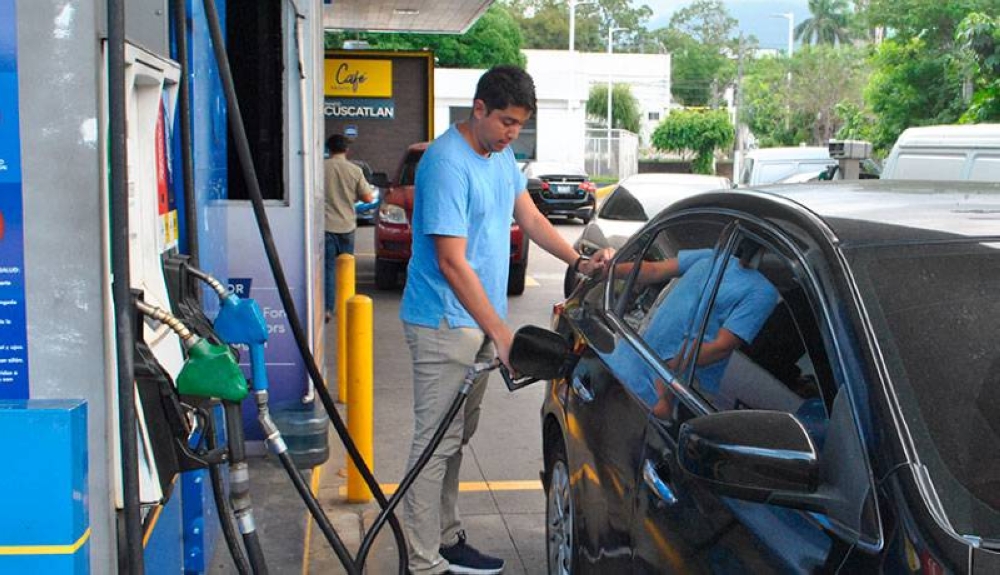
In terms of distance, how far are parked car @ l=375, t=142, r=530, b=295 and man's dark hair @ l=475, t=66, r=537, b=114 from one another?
934 centimetres

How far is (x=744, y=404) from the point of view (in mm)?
2844

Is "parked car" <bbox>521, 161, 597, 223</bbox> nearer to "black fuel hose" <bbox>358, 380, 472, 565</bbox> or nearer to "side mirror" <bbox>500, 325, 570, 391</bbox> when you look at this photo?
"black fuel hose" <bbox>358, 380, 472, 565</bbox>

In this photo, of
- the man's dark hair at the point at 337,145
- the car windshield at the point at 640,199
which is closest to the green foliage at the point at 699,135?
the car windshield at the point at 640,199

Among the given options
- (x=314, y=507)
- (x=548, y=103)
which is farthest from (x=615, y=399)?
(x=548, y=103)

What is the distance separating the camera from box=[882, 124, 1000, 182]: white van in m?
9.02

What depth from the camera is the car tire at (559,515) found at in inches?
161

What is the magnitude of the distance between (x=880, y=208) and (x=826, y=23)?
13083 cm

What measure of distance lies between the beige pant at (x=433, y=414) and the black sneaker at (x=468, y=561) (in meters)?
0.23

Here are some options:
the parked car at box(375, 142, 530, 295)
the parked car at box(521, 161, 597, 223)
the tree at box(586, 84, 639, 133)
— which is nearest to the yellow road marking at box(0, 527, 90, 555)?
the parked car at box(375, 142, 530, 295)

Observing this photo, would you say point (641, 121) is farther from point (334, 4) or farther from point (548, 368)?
point (548, 368)

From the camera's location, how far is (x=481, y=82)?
14.8 feet

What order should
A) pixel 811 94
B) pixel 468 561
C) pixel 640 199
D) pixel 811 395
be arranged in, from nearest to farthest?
1. pixel 811 395
2. pixel 468 561
3. pixel 640 199
4. pixel 811 94

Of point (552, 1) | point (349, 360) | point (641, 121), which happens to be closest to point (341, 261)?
point (349, 360)

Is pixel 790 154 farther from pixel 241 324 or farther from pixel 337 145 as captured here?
pixel 241 324
